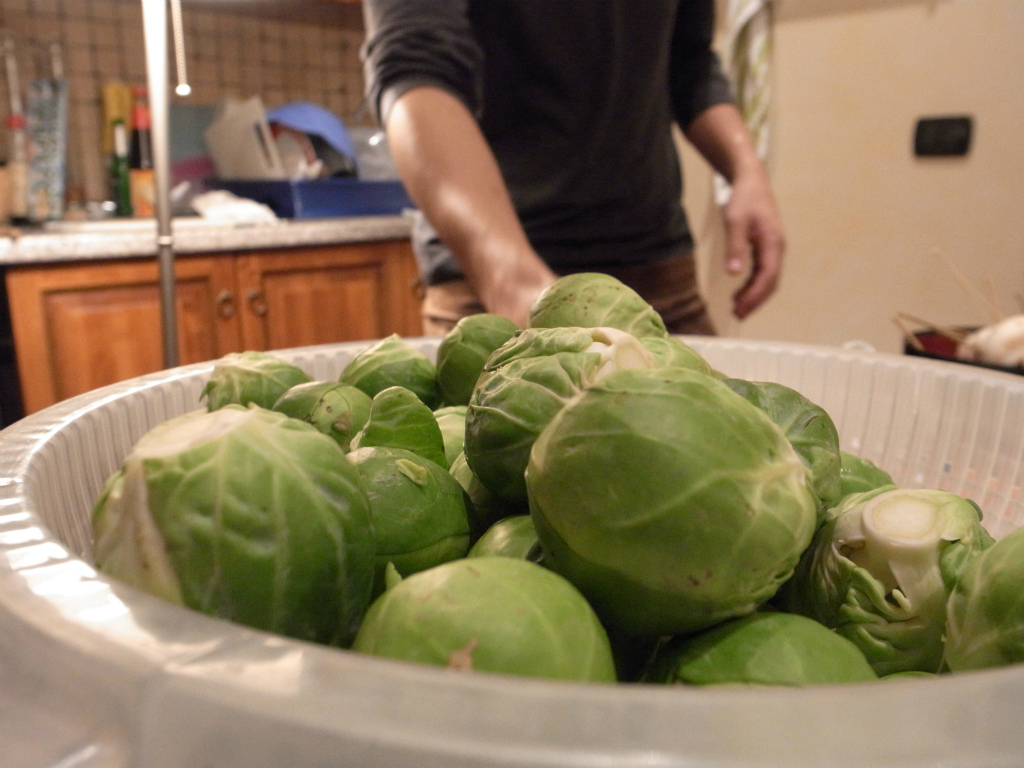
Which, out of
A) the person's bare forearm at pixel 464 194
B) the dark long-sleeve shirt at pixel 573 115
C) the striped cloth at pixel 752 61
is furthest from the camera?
the striped cloth at pixel 752 61

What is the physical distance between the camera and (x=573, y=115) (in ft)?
5.52

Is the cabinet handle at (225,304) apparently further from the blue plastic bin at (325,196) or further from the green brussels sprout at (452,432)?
the green brussels sprout at (452,432)

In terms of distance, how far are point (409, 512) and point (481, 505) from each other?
0.13 m

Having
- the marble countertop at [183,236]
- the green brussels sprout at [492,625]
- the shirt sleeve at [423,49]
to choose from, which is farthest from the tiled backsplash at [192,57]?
the green brussels sprout at [492,625]

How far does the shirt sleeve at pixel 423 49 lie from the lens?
1413 mm

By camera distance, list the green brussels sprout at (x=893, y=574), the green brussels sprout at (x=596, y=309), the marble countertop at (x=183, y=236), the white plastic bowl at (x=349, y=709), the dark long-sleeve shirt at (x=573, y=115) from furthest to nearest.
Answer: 1. the marble countertop at (x=183, y=236)
2. the dark long-sleeve shirt at (x=573, y=115)
3. the green brussels sprout at (x=596, y=309)
4. the green brussels sprout at (x=893, y=574)
5. the white plastic bowl at (x=349, y=709)

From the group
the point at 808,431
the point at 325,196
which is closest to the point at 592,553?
the point at 808,431

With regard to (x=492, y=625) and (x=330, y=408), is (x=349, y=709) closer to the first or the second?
(x=492, y=625)

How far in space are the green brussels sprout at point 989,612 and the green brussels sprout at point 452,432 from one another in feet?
1.40

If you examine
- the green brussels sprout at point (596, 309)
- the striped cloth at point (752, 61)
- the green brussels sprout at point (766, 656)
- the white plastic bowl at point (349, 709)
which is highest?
the striped cloth at point (752, 61)

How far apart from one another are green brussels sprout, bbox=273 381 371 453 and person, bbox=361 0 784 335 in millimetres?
614

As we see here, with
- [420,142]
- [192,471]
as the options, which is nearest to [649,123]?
[420,142]

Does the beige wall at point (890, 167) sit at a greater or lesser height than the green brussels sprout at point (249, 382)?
greater

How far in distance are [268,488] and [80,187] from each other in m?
3.06
